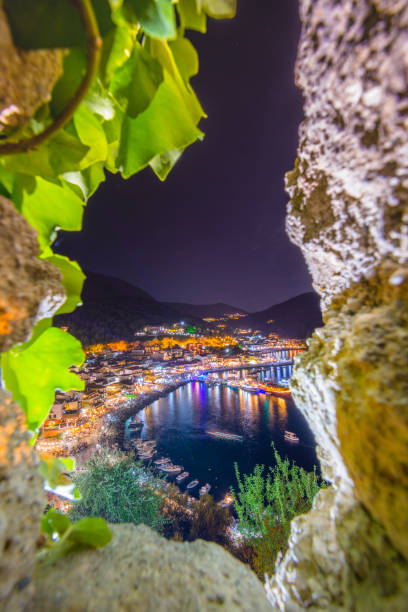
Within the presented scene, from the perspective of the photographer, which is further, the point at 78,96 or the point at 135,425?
the point at 135,425

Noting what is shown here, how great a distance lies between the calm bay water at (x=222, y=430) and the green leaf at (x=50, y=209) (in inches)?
509

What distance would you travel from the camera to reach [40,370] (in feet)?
1.34

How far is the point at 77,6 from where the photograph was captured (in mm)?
218

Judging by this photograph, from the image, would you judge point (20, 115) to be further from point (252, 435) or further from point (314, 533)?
point (252, 435)

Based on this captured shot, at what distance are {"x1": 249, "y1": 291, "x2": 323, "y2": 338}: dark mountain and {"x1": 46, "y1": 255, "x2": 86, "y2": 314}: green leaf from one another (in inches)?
1324

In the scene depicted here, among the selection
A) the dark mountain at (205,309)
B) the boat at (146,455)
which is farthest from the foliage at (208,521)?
the dark mountain at (205,309)

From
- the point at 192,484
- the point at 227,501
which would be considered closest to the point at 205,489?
the point at 192,484

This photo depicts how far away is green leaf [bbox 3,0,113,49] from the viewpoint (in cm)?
21

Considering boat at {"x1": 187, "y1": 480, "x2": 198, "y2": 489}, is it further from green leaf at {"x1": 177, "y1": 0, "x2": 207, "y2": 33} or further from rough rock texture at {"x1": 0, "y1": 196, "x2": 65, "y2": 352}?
green leaf at {"x1": 177, "y1": 0, "x2": 207, "y2": 33}

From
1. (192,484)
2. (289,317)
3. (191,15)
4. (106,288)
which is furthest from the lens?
(106,288)

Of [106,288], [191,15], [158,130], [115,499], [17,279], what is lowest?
[115,499]

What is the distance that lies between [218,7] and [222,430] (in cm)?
1757

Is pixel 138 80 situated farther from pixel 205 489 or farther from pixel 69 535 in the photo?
pixel 205 489

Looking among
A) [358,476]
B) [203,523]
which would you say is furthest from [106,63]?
[203,523]
